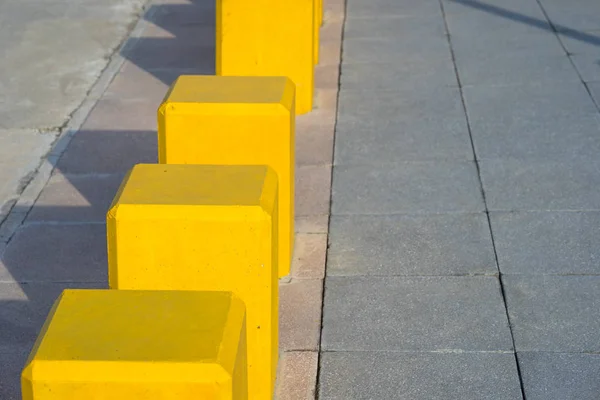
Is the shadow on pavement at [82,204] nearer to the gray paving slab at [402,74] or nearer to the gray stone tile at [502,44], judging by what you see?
the gray paving slab at [402,74]

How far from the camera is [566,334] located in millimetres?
5660

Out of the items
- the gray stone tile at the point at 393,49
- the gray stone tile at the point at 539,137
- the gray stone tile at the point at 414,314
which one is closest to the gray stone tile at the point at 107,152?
the gray stone tile at the point at 414,314

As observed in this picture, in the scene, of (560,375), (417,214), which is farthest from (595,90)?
(560,375)

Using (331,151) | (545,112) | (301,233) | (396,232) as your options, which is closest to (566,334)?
(396,232)

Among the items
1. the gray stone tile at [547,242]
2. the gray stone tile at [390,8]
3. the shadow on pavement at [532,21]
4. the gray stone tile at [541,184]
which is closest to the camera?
the gray stone tile at [547,242]

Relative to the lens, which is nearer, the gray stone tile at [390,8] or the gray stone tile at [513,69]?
the gray stone tile at [513,69]

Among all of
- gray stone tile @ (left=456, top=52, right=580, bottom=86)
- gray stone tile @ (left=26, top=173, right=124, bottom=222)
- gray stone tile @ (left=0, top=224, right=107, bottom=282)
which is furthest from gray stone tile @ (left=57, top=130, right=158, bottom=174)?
gray stone tile @ (left=456, top=52, right=580, bottom=86)

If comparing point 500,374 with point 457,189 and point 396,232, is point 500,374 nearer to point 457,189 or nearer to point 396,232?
point 396,232

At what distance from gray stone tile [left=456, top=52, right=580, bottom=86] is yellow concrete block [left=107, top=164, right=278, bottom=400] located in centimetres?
564

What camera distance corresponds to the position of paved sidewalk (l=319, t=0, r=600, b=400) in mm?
5426

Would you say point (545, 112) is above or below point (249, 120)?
below

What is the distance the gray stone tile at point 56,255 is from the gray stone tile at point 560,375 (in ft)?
8.73

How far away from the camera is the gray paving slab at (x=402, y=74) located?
9.91 metres

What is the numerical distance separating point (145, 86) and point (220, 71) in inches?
60.3
